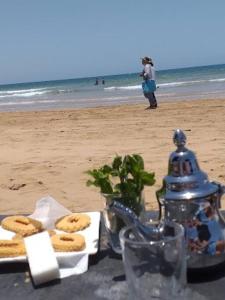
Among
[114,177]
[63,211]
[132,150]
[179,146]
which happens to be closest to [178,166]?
[179,146]

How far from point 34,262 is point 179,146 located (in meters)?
0.43

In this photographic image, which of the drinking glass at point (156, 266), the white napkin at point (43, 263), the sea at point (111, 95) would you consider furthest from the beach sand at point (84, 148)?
the sea at point (111, 95)

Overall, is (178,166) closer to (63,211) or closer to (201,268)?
(201,268)

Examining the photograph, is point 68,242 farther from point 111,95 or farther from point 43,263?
point 111,95

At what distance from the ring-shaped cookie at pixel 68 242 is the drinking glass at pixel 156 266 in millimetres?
282

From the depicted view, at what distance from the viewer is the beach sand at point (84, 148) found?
400cm

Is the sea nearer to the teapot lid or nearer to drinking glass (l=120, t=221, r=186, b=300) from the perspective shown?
the teapot lid

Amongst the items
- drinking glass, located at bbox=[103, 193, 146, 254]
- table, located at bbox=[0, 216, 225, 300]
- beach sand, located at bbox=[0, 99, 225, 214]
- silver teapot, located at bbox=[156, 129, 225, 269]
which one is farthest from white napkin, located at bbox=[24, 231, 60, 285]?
beach sand, located at bbox=[0, 99, 225, 214]

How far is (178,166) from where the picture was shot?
1.04 metres

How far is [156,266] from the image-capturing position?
2.99ft

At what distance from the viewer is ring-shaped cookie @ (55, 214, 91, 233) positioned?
137 cm

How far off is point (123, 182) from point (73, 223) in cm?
29

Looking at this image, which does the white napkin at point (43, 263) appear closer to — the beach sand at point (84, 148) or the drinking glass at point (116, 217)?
the drinking glass at point (116, 217)

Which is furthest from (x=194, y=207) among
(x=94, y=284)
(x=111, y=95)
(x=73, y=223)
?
(x=111, y=95)
